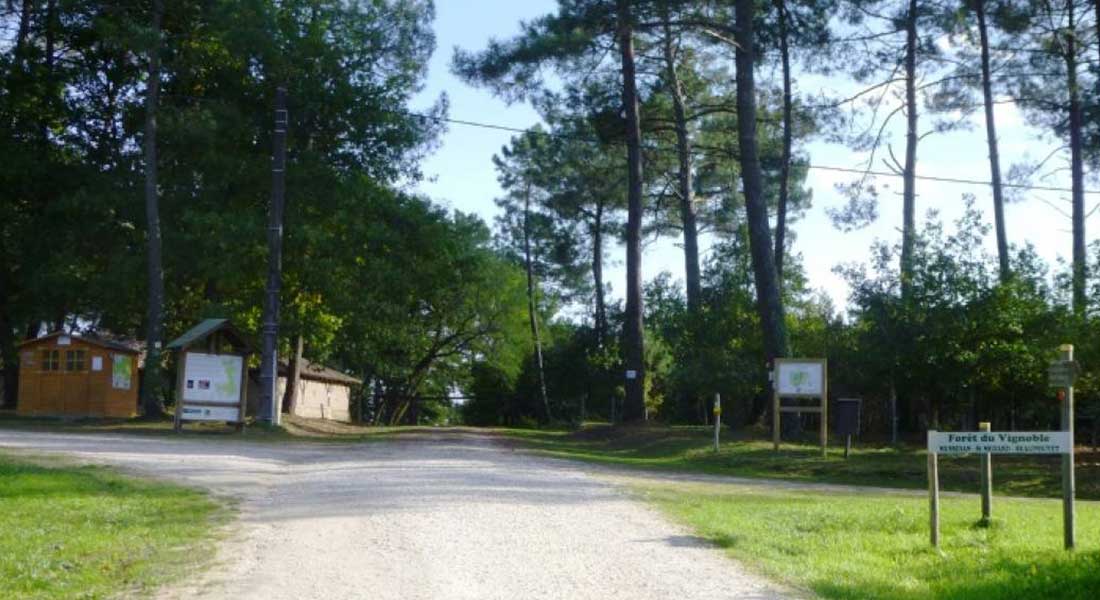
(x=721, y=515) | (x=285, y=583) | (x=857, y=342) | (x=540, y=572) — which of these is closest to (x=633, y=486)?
(x=721, y=515)

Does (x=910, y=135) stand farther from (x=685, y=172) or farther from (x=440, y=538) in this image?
(x=440, y=538)

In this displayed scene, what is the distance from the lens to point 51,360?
35.8 m

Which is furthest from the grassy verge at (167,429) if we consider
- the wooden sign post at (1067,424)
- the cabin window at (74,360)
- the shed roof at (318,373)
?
the shed roof at (318,373)

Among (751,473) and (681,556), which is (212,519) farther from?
(751,473)

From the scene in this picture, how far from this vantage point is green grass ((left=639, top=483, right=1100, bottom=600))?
9.46 m

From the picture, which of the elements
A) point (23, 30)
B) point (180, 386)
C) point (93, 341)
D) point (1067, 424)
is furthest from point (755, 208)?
point (23, 30)

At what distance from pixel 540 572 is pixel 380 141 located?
86.8 feet

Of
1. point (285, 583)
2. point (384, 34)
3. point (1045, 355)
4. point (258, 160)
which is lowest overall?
point (285, 583)

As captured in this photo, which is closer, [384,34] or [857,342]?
[857,342]

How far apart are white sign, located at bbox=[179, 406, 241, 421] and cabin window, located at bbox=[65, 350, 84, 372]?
850 centimetres

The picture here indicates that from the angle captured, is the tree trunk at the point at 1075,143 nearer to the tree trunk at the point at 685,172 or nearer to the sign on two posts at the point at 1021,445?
the tree trunk at the point at 685,172

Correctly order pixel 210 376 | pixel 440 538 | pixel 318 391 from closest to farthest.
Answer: pixel 440 538
pixel 210 376
pixel 318 391

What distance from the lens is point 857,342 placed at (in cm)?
2919

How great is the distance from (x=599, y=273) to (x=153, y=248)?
31.0m
